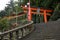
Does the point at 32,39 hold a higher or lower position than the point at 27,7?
higher

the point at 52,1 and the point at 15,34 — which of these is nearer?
the point at 15,34

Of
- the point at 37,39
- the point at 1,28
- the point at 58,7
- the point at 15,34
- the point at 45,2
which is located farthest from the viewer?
the point at 45,2

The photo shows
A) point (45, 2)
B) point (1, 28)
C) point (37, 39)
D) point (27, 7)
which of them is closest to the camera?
point (37, 39)

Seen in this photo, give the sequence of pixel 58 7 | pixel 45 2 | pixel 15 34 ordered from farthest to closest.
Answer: pixel 45 2 < pixel 58 7 < pixel 15 34

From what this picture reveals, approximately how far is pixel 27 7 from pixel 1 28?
22.9m

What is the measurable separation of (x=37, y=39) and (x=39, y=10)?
2344cm

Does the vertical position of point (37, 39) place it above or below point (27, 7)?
above

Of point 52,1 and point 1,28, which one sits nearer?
point 1,28

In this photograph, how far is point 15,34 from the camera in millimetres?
13422

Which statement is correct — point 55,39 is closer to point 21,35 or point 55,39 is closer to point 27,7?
point 21,35

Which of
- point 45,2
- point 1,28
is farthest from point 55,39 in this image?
point 45,2

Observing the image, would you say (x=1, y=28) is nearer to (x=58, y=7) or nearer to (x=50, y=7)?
(x=58, y=7)

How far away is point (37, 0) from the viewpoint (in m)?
38.7

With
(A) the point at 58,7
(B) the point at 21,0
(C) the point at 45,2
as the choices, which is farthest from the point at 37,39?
(B) the point at 21,0
